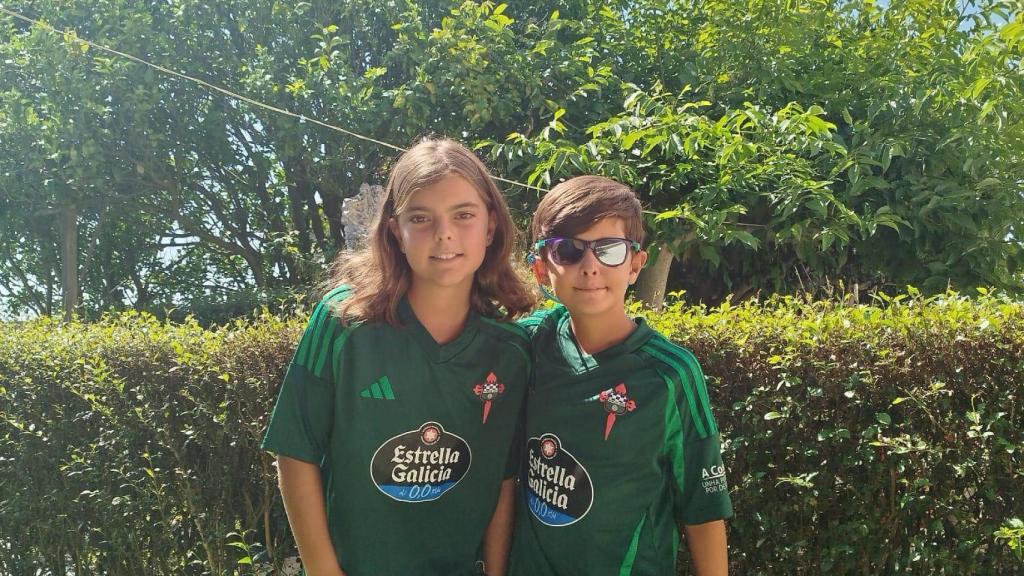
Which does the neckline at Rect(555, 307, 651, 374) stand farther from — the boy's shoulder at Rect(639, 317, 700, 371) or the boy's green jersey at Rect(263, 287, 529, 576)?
the boy's green jersey at Rect(263, 287, 529, 576)

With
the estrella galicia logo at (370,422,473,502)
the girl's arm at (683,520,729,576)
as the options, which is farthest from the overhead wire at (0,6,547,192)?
the girl's arm at (683,520,729,576)

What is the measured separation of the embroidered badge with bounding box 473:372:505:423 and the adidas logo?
202 millimetres

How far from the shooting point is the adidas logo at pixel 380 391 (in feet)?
5.61

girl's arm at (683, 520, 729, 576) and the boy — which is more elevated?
the boy

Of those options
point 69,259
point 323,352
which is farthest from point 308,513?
point 69,259

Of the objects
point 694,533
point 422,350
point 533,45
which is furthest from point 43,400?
point 533,45

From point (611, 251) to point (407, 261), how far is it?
1.63 feet

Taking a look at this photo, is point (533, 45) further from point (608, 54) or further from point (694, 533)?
point (694, 533)

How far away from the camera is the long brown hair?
175 centimetres

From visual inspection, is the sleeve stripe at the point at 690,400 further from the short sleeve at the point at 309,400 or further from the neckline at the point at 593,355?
the short sleeve at the point at 309,400

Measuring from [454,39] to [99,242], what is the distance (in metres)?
5.96

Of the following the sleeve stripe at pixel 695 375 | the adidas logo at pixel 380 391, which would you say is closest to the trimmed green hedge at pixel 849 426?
the sleeve stripe at pixel 695 375

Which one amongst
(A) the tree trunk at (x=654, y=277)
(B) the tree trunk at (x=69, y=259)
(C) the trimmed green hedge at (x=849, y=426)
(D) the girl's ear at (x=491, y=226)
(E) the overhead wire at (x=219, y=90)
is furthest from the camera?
(B) the tree trunk at (x=69, y=259)

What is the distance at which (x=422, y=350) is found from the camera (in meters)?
1.77
